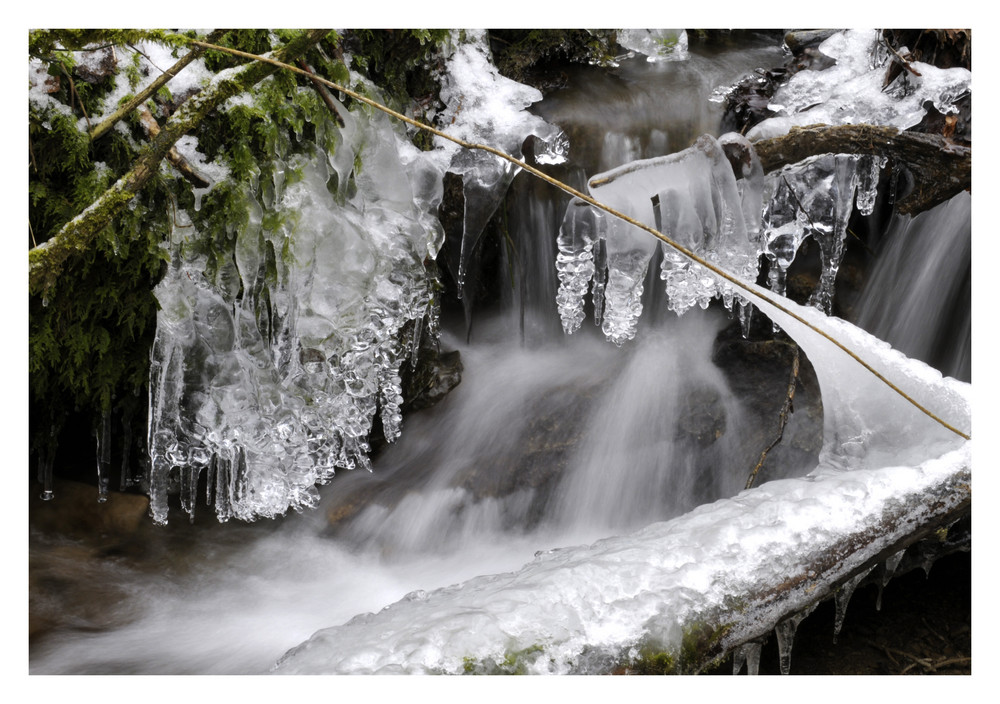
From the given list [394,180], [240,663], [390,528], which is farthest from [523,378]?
[240,663]

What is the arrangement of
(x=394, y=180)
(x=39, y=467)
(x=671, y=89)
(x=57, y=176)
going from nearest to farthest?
(x=57, y=176), (x=394, y=180), (x=39, y=467), (x=671, y=89)

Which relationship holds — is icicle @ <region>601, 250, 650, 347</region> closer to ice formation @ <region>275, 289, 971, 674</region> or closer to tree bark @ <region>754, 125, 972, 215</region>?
ice formation @ <region>275, 289, 971, 674</region>

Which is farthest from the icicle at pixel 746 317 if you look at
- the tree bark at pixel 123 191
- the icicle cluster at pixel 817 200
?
the tree bark at pixel 123 191

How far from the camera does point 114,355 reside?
1729 mm

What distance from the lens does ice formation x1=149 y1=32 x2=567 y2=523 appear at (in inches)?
62.8

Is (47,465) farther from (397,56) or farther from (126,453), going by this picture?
(397,56)

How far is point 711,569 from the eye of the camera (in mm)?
1210

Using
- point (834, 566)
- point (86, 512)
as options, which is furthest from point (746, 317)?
point (86, 512)

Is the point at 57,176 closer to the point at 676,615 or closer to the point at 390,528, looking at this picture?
the point at 390,528

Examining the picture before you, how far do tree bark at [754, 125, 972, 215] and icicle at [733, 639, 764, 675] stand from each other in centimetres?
118

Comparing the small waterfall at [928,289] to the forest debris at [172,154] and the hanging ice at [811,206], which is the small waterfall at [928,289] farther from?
the forest debris at [172,154]

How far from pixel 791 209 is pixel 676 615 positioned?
4.04ft

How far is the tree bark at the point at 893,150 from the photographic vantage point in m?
1.77

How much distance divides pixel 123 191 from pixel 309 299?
16.7 inches
